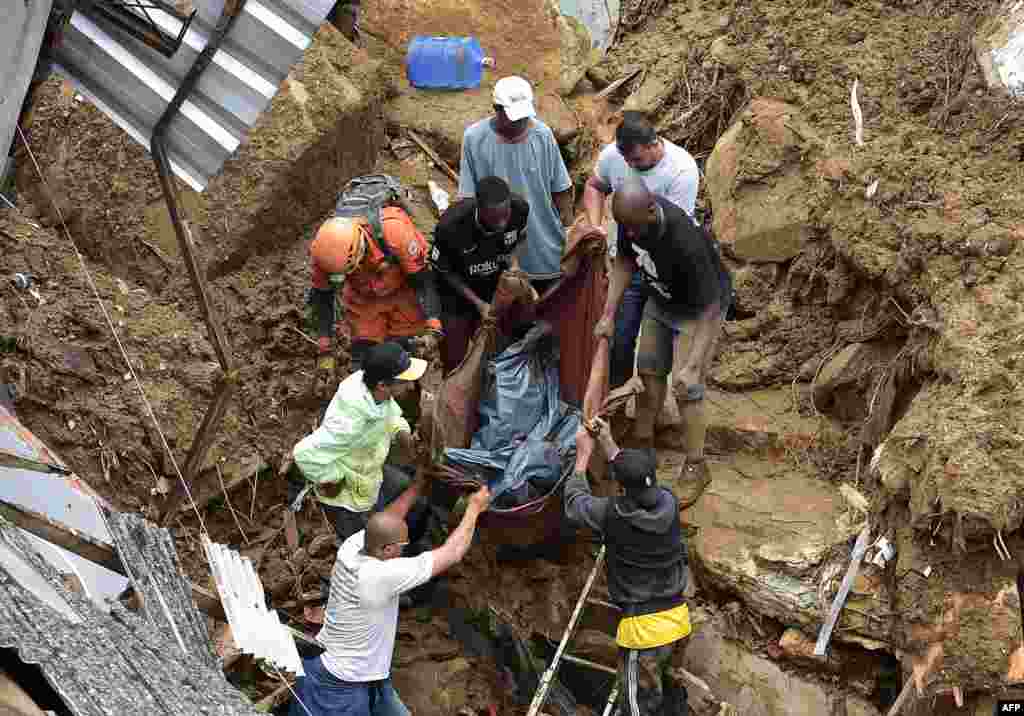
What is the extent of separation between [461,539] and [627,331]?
1.69 meters

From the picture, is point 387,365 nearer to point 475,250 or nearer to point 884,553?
point 475,250

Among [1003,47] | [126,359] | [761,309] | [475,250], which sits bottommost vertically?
[126,359]

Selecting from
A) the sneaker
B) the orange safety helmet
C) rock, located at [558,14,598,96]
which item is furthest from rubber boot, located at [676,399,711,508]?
rock, located at [558,14,598,96]

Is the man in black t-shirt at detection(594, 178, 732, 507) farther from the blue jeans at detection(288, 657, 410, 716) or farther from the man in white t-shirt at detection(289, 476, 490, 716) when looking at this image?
the blue jeans at detection(288, 657, 410, 716)

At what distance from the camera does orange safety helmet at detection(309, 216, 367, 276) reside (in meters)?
5.93

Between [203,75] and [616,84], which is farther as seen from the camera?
[616,84]

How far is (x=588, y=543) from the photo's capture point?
21.3 ft

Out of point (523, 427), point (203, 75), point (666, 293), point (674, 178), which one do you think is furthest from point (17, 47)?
point (666, 293)

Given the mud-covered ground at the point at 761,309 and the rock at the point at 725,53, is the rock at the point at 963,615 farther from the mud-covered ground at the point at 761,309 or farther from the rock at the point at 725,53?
the rock at the point at 725,53

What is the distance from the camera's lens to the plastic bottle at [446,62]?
9695 mm

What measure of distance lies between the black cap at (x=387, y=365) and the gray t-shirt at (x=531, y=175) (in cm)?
145

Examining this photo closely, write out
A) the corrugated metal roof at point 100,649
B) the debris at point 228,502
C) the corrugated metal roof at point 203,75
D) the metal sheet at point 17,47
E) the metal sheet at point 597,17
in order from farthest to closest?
1. the metal sheet at point 597,17
2. the debris at point 228,502
3. the corrugated metal roof at point 203,75
4. the metal sheet at point 17,47
5. the corrugated metal roof at point 100,649

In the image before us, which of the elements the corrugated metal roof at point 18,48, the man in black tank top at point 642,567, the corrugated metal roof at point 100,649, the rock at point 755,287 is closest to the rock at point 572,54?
the rock at point 755,287

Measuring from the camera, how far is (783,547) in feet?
20.4
